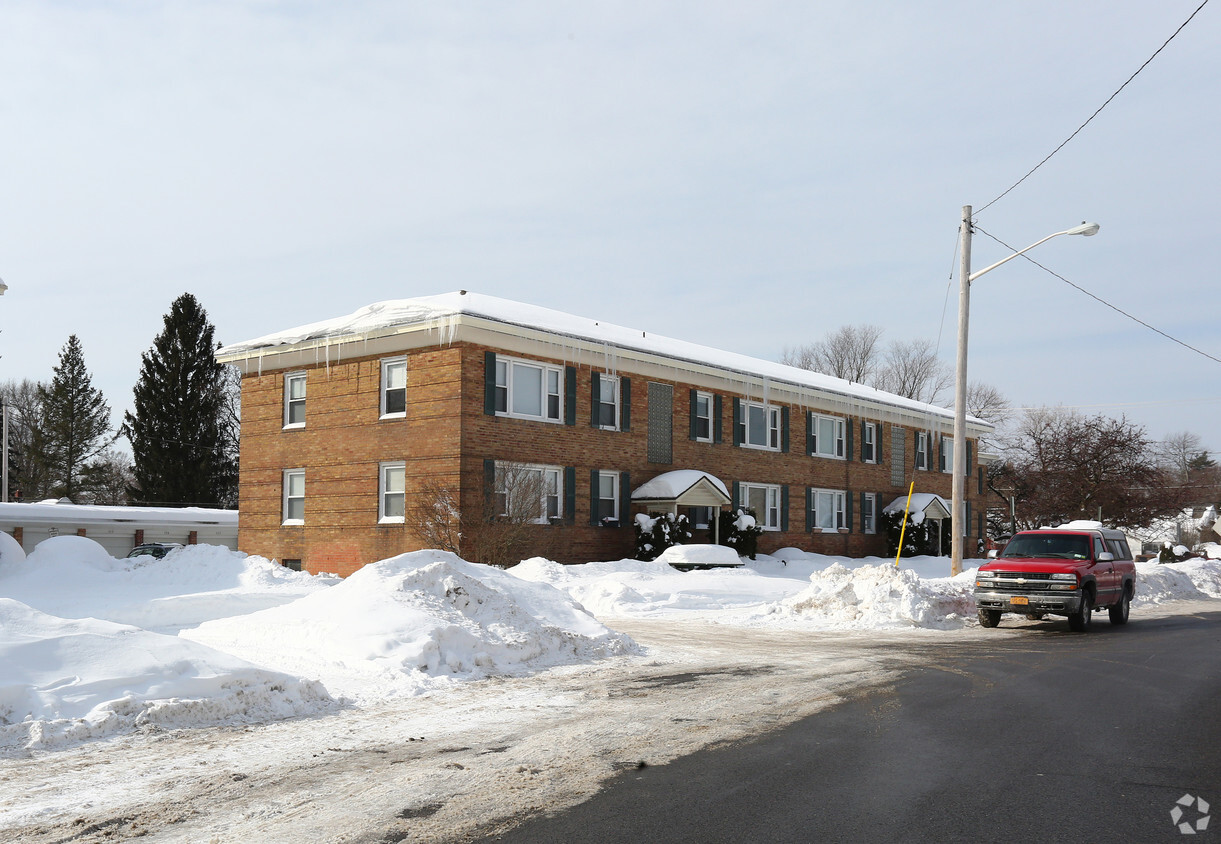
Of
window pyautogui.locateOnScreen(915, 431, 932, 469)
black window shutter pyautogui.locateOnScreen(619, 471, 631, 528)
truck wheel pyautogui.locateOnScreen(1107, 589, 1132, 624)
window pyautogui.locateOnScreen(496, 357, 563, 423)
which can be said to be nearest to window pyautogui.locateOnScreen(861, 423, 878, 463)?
window pyautogui.locateOnScreen(915, 431, 932, 469)

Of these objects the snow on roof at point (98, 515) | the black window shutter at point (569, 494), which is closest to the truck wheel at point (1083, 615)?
the black window shutter at point (569, 494)

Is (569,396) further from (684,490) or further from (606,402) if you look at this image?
(684,490)

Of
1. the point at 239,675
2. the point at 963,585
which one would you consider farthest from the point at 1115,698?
the point at 963,585

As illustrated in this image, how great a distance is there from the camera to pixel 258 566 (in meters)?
22.9

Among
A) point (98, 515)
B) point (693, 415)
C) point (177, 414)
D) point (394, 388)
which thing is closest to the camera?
point (394, 388)

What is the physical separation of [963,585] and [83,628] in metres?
17.3

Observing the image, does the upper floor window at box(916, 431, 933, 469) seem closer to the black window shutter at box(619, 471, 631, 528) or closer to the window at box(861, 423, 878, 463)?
the window at box(861, 423, 878, 463)

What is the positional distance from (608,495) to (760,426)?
8.45 meters

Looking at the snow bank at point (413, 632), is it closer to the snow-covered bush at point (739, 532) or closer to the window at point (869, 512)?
the snow-covered bush at point (739, 532)

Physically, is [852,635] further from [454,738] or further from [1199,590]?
[1199,590]

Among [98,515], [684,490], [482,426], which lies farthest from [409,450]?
[98,515]

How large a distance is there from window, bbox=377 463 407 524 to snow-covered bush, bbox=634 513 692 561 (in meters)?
6.69

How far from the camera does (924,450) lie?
47156mm

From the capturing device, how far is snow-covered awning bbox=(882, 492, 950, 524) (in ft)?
140
